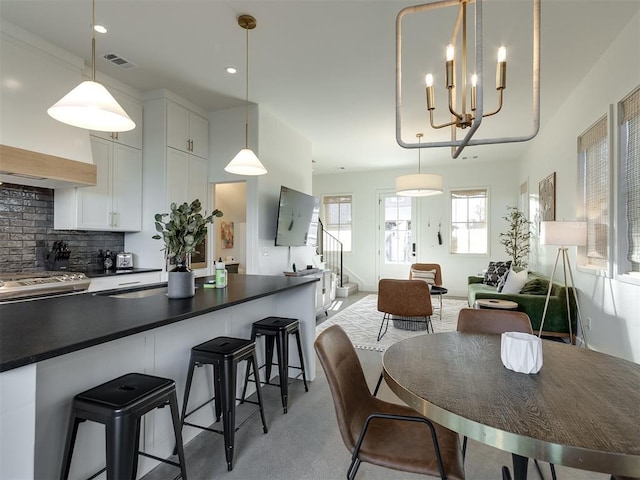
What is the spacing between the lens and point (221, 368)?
1983 mm

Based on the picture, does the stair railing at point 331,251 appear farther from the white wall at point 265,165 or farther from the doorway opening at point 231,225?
the white wall at point 265,165

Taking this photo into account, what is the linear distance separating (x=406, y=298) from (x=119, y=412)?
3.58 meters

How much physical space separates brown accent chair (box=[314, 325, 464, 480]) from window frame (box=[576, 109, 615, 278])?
2.81m

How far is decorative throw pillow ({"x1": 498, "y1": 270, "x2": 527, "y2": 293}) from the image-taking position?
15.7 feet

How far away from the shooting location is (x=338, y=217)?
30.2ft

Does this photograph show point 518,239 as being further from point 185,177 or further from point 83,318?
point 83,318

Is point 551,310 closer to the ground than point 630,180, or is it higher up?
closer to the ground

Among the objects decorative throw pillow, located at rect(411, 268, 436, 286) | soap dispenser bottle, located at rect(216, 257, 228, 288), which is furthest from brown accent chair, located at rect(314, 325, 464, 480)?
decorative throw pillow, located at rect(411, 268, 436, 286)

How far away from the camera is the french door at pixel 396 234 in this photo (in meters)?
8.49

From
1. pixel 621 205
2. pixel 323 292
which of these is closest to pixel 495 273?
pixel 323 292

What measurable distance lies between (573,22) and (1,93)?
4.84 m

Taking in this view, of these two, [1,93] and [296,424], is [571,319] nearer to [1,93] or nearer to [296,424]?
[296,424]

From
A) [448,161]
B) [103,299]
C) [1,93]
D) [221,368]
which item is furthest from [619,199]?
[1,93]

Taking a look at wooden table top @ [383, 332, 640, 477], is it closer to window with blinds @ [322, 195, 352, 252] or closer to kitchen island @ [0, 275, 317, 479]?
kitchen island @ [0, 275, 317, 479]
